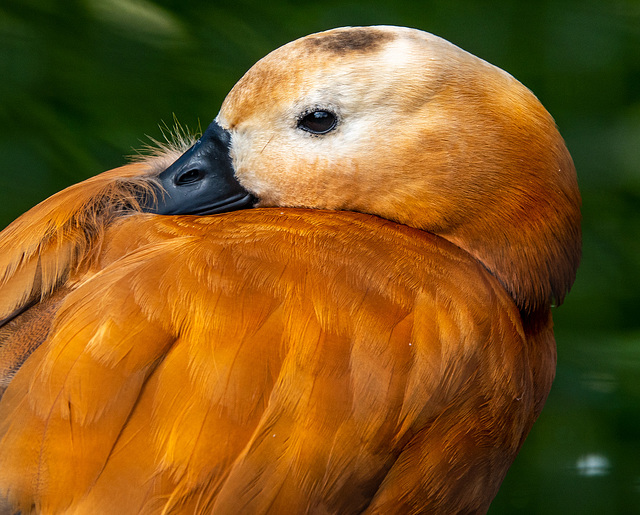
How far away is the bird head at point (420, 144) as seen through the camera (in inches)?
36.9

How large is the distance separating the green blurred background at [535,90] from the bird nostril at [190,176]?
86cm

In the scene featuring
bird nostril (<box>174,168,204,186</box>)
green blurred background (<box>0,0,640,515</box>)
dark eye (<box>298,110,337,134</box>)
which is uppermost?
dark eye (<box>298,110,337,134</box>)

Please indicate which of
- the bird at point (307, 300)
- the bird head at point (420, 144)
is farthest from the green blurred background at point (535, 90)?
the bird head at point (420, 144)

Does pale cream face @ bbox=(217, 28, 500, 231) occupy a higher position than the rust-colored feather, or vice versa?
pale cream face @ bbox=(217, 28, 500, 231)

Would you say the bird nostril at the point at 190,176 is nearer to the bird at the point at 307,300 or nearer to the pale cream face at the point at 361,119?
the bird at the point at 307,300

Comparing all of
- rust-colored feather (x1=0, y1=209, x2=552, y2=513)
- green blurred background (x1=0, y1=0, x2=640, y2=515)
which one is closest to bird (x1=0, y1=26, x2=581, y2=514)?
rust-colored feather (x1=0, y1=209, x2=552, y2=513)

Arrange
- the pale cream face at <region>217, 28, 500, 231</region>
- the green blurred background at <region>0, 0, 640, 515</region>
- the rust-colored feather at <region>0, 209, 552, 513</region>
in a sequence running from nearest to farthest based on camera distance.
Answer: the rust-colored feather at <region>0, 209, 552, 513</region> → the pale cream face at <region>217, 28, 500, 231</region> → the green blurred background at <region>0, 0, 640, 515</region>

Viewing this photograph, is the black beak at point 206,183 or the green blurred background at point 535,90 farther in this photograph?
the green blurred background at point 535,90

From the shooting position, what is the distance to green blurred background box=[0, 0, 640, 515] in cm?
178

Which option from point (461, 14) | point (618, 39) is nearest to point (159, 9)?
point (461, 14)

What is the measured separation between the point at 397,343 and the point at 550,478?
1241 millimetres

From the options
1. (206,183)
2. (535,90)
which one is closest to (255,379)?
(206,183)

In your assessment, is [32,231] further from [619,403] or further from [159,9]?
[619,403]

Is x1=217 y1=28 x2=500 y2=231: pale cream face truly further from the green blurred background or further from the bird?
the green blurred background
